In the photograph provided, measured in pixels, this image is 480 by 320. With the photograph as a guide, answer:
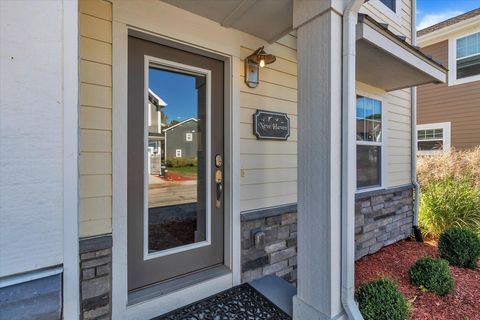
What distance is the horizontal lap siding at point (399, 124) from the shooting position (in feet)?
14.3

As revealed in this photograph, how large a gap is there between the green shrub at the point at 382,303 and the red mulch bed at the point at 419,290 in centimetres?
47

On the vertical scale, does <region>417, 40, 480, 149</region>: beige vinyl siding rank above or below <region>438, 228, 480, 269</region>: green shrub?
above

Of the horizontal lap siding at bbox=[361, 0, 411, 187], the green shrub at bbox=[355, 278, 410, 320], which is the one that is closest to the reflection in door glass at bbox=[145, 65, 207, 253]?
the green shrub at bbox=[355, 278, 410, 320]

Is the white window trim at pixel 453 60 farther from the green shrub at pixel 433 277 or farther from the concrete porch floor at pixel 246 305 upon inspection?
the concrete porch floor at pixel 246 305

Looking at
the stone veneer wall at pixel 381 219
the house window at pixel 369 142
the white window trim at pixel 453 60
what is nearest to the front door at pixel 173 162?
the stone veneer wall at pixel 381 219

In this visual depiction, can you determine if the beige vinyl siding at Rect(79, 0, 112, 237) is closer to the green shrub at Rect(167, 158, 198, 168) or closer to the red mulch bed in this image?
the green shrub at Rect(167, 158, 198, 168)

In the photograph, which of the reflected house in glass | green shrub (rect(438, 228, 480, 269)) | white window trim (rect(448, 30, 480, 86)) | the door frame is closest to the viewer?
the door frame

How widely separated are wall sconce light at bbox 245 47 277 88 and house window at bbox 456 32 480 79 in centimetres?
840

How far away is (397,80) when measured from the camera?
366 cm

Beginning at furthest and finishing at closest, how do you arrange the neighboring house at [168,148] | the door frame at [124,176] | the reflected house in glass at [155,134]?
1. the reflected house in glass at [155,134]
2. the door frame at [124,176]
3. the neighboring house at [168,148]

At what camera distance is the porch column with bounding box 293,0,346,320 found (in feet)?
5.53

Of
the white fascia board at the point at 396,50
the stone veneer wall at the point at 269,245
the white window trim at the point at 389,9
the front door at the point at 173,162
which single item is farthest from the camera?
the white window trim at the point at 389,9

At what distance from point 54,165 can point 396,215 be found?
495 cm

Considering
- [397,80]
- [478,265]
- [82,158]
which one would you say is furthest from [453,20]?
[82,158]
